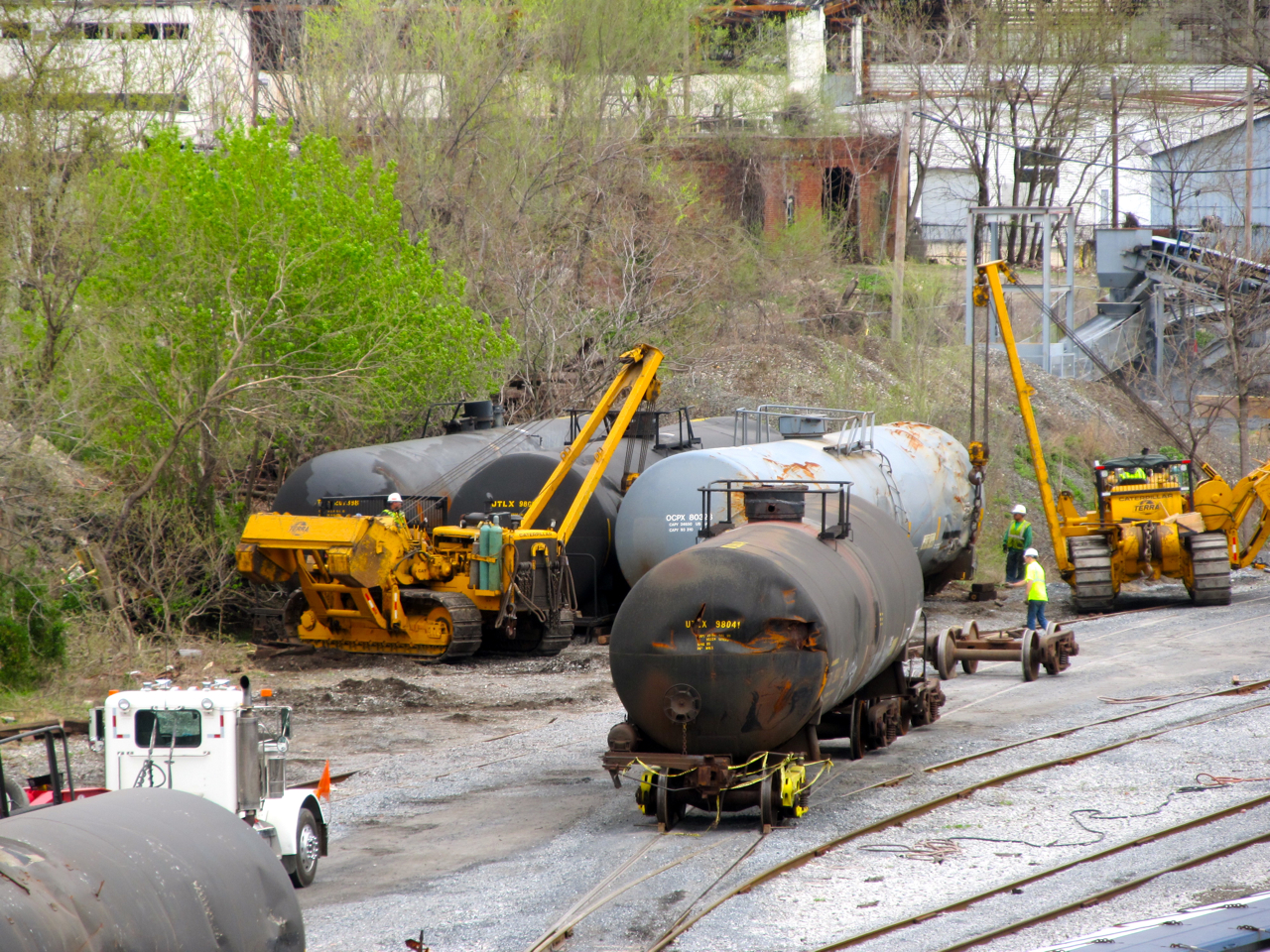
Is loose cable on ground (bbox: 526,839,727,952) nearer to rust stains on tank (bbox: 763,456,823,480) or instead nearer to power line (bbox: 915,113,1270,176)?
rust stains on tank (bbox: 763,456,823,480)

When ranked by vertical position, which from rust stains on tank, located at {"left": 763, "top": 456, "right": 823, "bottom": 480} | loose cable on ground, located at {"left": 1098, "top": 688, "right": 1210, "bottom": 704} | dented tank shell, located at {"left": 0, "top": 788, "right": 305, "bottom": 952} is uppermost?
rust stains on tank, located at {"left": 763, "top": 456, "right": 823, "bottom": 480}

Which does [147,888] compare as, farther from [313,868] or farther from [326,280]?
[326,280]

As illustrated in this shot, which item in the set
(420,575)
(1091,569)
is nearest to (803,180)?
(1091,569)

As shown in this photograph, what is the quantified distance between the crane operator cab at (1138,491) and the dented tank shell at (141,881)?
19860 mm

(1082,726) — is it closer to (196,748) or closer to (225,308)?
(196,748)

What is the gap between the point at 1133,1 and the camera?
50.9 metres

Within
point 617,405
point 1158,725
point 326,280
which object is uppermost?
point 326,280

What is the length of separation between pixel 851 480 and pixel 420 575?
6.43m

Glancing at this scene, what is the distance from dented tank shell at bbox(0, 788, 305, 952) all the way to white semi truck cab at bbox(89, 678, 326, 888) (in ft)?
10.2

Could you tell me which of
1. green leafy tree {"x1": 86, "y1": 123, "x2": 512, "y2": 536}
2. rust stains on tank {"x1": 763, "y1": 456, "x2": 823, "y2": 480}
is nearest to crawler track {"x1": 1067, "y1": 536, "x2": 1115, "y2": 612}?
rust stains on tank {"x1": 763, "y1": 456, "x2": 823, "y2": 480}

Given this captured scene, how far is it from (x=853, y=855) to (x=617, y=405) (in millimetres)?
18085

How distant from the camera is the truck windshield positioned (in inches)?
371

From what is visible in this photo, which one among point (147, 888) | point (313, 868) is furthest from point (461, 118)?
point (147, 888)

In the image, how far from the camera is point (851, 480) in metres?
19.5
